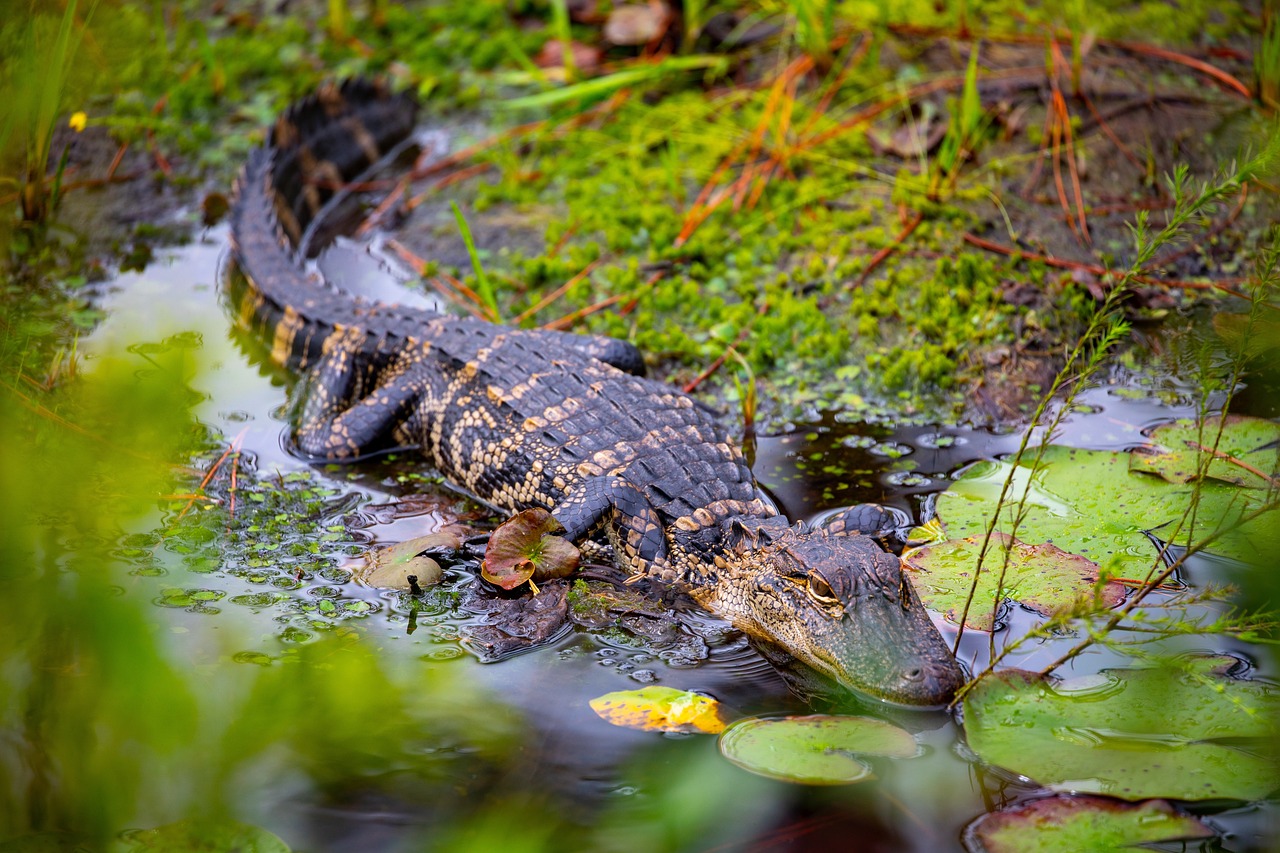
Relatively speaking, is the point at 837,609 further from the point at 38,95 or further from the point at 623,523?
the point at 38,95

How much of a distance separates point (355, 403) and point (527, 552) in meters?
1.53

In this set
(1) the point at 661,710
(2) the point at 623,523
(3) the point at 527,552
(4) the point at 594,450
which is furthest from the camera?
(4) the point at 594,450

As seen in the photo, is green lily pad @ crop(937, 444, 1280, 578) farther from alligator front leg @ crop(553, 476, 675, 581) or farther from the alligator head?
alligator front leg @ crop(553, 476, 675, 581)

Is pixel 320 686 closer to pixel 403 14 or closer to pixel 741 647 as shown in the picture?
pixel 741 647

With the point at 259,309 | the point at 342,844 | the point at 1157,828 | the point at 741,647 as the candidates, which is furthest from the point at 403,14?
the point at 1157,828

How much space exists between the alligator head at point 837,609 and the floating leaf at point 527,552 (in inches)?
20.1

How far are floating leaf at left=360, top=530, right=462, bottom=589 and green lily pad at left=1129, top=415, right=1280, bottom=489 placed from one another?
8.13 ft

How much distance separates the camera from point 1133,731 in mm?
2439

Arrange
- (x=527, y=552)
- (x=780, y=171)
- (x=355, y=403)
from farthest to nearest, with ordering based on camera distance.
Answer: (x=780, y=171), (x=355, y=403), (x=527, y=552)

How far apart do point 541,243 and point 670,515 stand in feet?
8.31

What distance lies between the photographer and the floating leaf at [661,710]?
267cm

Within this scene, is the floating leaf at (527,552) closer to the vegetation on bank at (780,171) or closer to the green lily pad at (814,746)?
the green lily pad at (814,746)

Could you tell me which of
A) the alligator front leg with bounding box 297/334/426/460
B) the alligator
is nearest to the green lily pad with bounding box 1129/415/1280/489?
the alligator

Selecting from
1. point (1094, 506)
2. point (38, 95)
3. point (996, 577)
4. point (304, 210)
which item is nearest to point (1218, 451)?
point (1094, 506)
